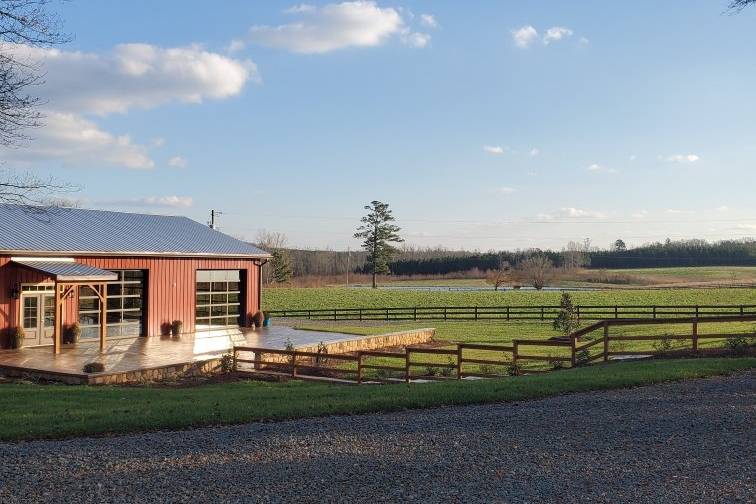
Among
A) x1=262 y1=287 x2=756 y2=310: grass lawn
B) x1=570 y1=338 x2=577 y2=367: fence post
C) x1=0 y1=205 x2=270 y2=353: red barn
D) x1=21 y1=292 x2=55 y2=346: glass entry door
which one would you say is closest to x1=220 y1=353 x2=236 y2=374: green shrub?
x1=0 y1=205 x2=270 y2=353: red barn

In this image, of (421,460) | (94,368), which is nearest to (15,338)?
(94,368)

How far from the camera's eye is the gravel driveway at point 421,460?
18.9ft

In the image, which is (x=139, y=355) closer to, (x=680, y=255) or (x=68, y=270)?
(x=68, y=270)

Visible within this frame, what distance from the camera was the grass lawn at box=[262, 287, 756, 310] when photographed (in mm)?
44688

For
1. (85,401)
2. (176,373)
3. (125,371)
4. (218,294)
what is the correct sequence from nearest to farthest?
1. (85,401)
2. (125,371)
3. (176,373)
4. (218,294)

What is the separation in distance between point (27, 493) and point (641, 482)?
5267 millimetres

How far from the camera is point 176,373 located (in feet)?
53.9

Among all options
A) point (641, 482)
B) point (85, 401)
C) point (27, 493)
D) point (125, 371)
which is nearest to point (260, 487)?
point (27, 493)

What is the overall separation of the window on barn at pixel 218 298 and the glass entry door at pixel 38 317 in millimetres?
5715

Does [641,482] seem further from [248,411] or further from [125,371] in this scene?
[125,371]

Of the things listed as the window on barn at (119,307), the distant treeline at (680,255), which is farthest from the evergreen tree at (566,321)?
the distant treeline at (680,255)

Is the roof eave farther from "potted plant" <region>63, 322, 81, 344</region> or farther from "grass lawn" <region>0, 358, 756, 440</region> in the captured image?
"grass lawn" <region>0, 358, 756, 440</region>

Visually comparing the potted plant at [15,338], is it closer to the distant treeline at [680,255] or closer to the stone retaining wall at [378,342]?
the stone retaining wall at [378,342]

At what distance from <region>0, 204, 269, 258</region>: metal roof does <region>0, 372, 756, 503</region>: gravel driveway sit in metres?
12.7
